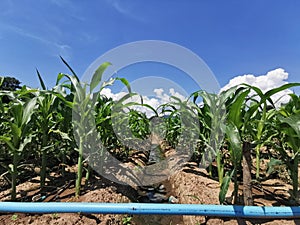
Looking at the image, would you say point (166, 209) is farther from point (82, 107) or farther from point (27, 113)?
point (27, 113)

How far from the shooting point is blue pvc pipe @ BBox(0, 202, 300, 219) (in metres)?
1.05

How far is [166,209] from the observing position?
1.09m

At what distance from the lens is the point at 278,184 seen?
6.63 ft

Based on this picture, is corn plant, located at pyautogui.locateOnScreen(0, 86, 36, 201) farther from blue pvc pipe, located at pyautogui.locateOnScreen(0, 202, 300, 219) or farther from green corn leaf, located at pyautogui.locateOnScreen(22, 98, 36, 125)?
blue pvc pipe, located at pyautogui.locateOnScreen(0, 202, 300, 219)

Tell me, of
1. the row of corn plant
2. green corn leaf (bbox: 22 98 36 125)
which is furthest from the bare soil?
green corn leaf (bbox: 22 98 36 125)

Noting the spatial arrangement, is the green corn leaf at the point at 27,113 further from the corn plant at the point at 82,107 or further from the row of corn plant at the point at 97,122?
the corn plant at the point at 82,107

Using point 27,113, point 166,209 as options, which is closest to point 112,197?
point 166,209

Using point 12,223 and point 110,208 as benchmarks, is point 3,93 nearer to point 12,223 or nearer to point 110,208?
point 12,223

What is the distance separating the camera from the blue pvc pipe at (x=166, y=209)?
1.05 m

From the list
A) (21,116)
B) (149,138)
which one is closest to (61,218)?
(21,116)

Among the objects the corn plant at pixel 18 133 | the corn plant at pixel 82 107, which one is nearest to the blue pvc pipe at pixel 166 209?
the corn plant at pixel 18 133

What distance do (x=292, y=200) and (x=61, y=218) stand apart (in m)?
1.52

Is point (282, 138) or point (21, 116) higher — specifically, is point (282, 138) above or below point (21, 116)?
below

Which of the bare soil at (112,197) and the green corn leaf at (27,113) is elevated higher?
the green corn leaf at (27,113)
